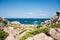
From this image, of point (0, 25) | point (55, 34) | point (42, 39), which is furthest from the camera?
point (0, 25)

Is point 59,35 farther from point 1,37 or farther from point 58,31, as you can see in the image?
point 1,37

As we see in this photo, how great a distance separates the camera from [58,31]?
23141 mm

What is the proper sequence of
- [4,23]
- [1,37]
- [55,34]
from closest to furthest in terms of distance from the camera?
[55,34] → [1,37] → [4,23]

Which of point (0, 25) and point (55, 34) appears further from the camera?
point (0, 25)

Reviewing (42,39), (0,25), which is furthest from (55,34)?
(0,25)

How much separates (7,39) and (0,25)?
51.5ft

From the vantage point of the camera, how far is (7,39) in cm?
2356

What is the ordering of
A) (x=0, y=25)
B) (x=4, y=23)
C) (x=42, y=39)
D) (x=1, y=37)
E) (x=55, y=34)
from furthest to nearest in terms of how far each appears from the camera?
(x=4, y=23), (x=0, y=25), (x=1, y=37), (x=55, y=34), (x=42, y=39)

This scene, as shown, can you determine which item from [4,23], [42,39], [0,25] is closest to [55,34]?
[42,39]

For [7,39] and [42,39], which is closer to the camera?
[42,39]

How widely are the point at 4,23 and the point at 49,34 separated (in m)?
21.7

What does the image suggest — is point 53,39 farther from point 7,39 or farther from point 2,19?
point 2,19

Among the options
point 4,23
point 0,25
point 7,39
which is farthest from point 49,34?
point 4,23

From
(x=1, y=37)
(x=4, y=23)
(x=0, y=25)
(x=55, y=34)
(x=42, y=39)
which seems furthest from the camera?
(x=4, y=23)
